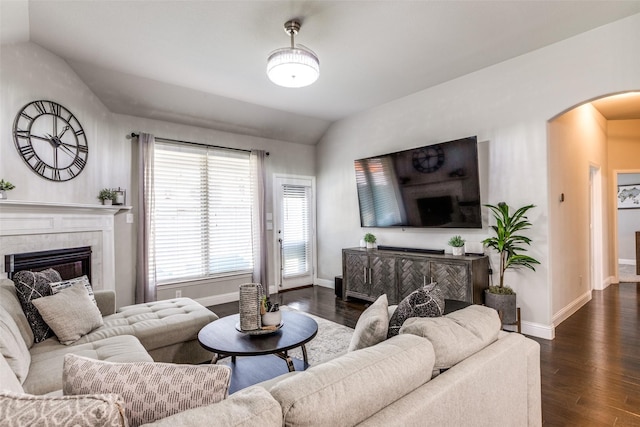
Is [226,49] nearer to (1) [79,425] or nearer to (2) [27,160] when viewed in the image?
(2) [27,160]

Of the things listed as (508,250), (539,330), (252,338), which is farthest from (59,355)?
(539,330)

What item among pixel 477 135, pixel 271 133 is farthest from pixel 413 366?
pixel 271 133

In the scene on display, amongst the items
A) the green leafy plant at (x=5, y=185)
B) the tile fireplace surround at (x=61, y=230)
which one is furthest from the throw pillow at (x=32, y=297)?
the green leafy plant at (x=5, y=185)

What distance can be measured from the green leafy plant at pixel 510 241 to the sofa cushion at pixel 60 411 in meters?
3.57

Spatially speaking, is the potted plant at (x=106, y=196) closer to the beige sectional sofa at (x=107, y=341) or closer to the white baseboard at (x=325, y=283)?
the beige sectional sofa at (x=107, y=341)

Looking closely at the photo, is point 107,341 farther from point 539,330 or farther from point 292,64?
point 539,330

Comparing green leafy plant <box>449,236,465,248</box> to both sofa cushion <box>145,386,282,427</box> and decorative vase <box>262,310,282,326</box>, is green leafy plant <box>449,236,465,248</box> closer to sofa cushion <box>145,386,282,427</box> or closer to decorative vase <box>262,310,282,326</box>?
decorative vase <box>262,310,282,326</box>

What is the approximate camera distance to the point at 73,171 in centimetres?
358

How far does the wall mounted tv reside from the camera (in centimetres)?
378

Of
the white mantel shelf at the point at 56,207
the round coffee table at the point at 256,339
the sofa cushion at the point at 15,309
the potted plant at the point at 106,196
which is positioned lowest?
the round coffee table at the point at 256,339

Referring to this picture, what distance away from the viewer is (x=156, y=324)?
2.62 meters

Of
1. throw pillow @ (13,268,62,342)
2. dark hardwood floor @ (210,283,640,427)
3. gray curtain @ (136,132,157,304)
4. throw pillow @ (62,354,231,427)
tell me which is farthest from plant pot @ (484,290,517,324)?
gray curtain @ (136,132,157,304)

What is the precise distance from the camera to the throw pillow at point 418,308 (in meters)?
1.62

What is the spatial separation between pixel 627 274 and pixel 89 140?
31.3 feet
